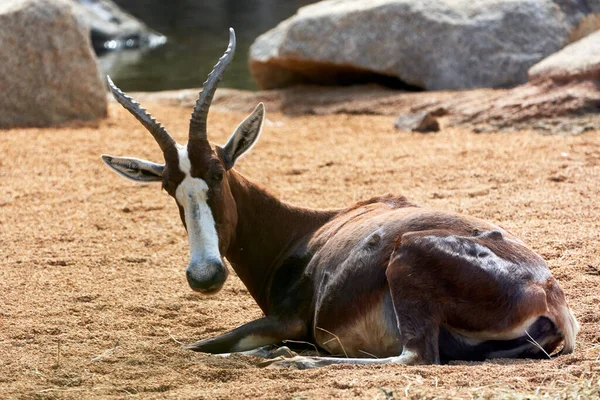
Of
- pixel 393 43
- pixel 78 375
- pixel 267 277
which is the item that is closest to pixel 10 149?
pixel 393 43

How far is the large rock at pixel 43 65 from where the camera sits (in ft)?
44.3

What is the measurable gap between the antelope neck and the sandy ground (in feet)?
1.16

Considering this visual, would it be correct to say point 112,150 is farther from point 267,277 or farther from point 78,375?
point 78,375

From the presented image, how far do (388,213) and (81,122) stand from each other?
8.55m

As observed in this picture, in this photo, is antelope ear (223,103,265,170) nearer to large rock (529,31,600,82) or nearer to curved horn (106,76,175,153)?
curved horn (106,76,175,153)

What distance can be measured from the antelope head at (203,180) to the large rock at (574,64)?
6.51m

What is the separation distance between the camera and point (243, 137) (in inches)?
248

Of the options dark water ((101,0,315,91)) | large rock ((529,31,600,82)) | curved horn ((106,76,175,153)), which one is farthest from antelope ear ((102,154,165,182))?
dark water ((101,0,315,91))

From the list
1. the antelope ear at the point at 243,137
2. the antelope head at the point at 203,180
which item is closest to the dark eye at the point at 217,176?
the antelope head at the point at 203,180

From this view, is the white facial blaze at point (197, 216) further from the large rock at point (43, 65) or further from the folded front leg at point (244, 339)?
the large rock at point (43, 65)

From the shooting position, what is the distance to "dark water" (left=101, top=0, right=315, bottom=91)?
20.5 m

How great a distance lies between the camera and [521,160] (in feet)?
33.3

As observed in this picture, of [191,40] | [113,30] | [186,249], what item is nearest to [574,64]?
[186,249]

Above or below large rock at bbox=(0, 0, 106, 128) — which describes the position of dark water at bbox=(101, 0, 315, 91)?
below
